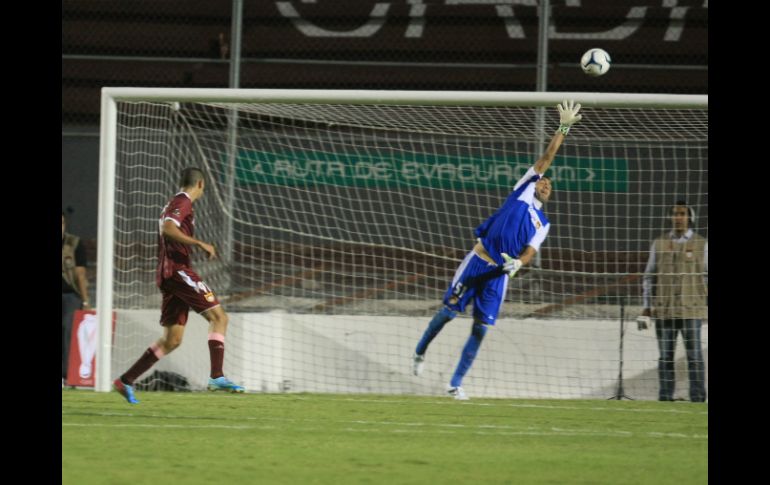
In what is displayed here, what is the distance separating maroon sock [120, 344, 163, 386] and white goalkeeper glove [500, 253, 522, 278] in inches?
113

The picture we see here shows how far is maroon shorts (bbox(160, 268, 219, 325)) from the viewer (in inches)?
344

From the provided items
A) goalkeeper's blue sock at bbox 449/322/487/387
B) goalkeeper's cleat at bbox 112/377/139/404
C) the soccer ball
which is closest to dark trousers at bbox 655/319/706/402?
goalkeeper's blue sock at bbox 449/322/487/387

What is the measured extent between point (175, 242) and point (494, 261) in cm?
266

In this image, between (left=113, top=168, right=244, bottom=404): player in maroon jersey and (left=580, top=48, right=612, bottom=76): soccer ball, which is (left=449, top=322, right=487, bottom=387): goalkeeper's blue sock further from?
(left=580, top=48, right=612, bottom=76): soccer ball

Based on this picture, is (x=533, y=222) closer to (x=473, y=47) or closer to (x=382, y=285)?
(x=382, y=285)

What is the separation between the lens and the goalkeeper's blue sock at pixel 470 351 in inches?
372

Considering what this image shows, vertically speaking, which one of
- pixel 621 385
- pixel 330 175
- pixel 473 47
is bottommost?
pixel 621 385

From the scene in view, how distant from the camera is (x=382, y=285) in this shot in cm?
1130

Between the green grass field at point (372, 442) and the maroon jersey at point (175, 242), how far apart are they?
3.34 ft

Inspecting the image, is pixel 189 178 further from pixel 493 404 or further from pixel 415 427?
pixel 493 404

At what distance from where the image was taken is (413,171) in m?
11.4
